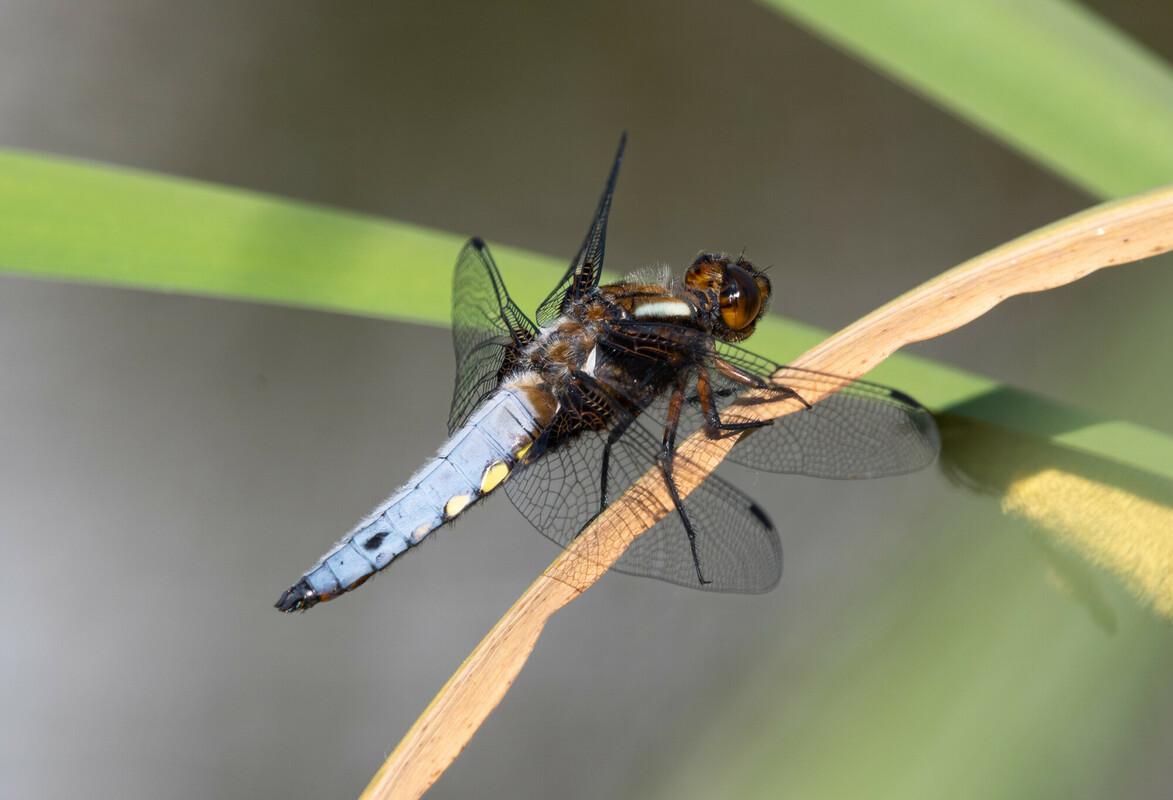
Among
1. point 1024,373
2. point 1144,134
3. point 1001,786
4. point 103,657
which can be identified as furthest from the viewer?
point 103,657

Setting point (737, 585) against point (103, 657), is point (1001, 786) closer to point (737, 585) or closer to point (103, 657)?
point (737, 585)

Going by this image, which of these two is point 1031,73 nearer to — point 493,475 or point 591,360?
point 591,360

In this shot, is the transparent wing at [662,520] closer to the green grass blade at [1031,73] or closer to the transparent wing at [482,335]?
the transparent wing at [482,335]

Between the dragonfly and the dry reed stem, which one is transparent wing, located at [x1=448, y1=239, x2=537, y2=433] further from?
the dry reed stem

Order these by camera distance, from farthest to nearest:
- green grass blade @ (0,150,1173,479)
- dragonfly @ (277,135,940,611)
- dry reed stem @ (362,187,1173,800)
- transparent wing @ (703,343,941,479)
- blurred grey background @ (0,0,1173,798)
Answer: blurred grey background @ (0,0,1173,798) → dragonfly @ (277,135,940,611) → transparent wing @ (703,343,941,479) → green grass blade @ (0,150,1173,479) → dry reed stem @ (362,187,1173,800)

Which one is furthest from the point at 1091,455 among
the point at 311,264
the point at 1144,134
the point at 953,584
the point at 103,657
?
the point at 103,657

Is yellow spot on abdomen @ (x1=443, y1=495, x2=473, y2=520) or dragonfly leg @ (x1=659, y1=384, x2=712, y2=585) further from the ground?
yellow spot on abdomen @ (x1=443, y1=495, x2=473, y2=520)

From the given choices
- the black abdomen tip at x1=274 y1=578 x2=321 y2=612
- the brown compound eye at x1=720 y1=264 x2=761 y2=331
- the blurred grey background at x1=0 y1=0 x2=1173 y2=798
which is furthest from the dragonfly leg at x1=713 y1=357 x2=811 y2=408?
the blurred grey background at x1=0 y1=0 x2=1173 y2=798
